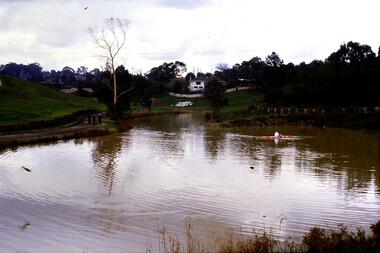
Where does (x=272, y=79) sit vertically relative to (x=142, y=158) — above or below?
above

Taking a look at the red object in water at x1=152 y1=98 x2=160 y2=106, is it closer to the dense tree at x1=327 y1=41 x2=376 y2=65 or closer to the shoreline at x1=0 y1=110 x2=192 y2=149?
the dense tree at x1=327 y1=41 x2=376 y2=65

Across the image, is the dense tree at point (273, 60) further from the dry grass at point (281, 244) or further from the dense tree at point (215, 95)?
the dry grass at point (281, 244)

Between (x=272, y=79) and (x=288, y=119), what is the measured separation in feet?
109

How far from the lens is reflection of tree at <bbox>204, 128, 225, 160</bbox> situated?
3797 cm

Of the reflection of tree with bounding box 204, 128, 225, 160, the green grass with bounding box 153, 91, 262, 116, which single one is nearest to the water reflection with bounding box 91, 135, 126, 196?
the reflection of tree with bounding box 204, 128, 225, 160

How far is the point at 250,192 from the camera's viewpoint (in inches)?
897

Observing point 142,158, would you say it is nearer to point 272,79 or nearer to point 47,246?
point 47,246

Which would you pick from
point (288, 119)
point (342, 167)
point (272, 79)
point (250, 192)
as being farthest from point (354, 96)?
point (250, 192)

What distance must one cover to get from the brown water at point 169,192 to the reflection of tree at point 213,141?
0.16m

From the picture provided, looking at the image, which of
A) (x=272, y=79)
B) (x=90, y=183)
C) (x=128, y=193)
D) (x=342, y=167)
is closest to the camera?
(x=128, y=193)

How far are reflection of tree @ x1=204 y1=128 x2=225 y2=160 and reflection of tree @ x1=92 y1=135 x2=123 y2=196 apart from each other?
257 inches

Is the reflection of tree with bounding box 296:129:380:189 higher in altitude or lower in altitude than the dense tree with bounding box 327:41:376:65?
lower

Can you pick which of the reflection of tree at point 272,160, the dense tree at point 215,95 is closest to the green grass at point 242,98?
the dense tree at point 215,95

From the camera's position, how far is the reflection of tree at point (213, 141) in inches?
1495
